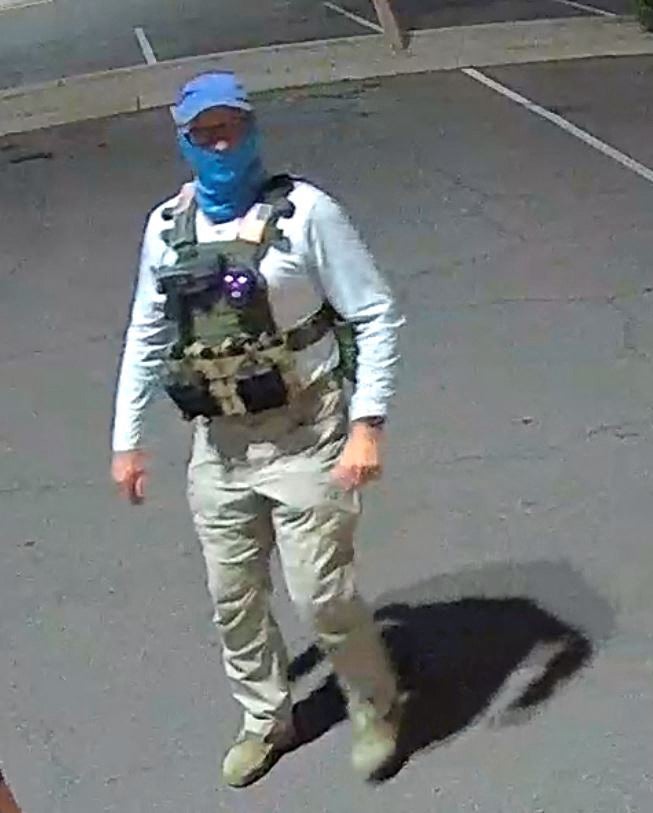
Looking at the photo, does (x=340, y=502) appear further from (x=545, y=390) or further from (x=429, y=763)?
(x=545, y=390)

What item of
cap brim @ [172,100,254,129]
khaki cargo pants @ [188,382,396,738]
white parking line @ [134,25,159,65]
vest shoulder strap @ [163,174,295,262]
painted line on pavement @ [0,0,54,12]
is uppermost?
cap brim @ [172,100,254,129]

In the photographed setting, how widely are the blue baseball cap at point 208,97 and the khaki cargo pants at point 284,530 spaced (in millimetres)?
650

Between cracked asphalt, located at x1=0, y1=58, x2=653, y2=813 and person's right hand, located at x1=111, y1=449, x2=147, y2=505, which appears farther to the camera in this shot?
cracked asphalt, located at x1=0, y1=58, x2=653, y2=813

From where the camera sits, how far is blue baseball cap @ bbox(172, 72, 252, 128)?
332 cm

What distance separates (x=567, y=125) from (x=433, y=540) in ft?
20.1

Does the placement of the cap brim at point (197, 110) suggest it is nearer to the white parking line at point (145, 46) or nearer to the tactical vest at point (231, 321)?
the tactical vest at point (231, 321)

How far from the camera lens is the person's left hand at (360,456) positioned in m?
3.46

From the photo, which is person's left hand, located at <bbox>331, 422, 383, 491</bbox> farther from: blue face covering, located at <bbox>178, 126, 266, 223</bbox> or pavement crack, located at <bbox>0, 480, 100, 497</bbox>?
pavement crack, located at <bbox>0, 480, 100, 497</bbox>

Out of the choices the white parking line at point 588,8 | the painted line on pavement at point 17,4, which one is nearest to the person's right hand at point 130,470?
the white parking line at point 588,8

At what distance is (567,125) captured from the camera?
10.6 metres

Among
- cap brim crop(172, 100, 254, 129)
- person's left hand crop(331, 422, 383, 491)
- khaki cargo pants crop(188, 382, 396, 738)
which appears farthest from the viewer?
khaki cargo pants crop(188, 382, 396, 738)

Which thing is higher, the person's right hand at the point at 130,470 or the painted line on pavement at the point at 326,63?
the person's right hand at the point at 130,470

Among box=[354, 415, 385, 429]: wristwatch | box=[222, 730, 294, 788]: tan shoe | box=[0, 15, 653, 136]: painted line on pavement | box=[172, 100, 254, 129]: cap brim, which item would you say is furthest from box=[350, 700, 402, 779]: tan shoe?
box=[0, 15, 653, 136]: painted line on pavement

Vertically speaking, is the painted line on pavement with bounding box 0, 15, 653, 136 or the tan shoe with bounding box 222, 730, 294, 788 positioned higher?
the tan shoe with bounding box 222, 730, 294, 788
